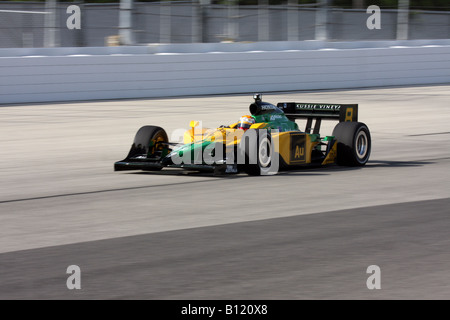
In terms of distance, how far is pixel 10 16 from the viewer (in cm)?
1884

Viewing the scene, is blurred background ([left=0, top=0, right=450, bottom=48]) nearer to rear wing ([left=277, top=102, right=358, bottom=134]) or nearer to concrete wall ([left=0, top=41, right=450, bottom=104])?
concrete wall ([left=0, top=41, right=450, bottom=104])

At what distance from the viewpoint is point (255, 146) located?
30.0 ft

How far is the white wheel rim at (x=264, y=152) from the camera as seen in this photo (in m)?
9.29

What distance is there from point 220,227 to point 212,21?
50.9 ft

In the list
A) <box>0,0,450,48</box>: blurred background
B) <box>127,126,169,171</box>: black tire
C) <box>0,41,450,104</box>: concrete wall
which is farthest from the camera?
<box>0,0,450,48</box>: blurred background

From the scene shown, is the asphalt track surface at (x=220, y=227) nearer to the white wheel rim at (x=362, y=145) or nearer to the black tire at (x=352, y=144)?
the black tire at (x=352, y=144)

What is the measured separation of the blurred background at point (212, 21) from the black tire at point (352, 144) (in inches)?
417

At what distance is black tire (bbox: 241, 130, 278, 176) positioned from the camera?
362 inches

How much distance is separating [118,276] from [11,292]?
0.67 m

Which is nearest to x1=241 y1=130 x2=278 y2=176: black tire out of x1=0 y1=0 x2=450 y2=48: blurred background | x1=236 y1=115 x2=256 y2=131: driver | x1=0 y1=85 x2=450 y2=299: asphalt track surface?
x1=0 y1=85 x2=450 y2=299: asphalt track surface

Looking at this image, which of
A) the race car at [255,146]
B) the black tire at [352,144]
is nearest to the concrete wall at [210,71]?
the race car at [255,146]

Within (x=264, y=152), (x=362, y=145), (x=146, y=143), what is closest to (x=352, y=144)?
(x=362, y=145)

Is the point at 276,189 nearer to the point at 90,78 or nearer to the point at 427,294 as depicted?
the point at 427,294

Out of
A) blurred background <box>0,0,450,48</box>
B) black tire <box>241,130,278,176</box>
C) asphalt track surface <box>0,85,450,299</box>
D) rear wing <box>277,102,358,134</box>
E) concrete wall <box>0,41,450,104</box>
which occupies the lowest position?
asphalt track surface <box>0,85,450,299</box>
